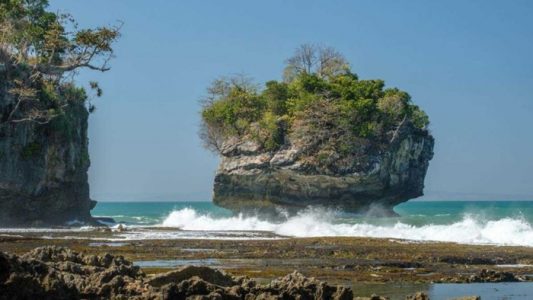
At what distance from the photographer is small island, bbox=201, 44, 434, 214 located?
2234 inches

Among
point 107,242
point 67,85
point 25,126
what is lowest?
point 107,242

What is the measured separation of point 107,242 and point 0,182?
16.4 metres

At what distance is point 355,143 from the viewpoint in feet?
188

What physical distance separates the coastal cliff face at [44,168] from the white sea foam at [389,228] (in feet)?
29.3

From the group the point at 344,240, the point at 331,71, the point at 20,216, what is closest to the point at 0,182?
the point at 20,216

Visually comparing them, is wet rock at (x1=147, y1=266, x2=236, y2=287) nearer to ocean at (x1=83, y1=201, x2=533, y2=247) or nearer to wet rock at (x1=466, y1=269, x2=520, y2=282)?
wet rock at (x1=466, y1=269, x2=520, y2=282)

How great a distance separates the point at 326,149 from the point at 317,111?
2863 millimetres

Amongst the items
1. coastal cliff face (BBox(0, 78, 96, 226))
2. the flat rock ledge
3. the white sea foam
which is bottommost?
the flat rock ledge

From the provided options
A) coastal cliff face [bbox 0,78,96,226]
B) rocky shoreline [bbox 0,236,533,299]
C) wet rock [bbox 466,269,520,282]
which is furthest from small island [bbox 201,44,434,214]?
wet rock [bbox 466,269,520,282]

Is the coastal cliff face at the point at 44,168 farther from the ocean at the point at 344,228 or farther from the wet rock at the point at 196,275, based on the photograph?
the wet rock at the point at 196,275

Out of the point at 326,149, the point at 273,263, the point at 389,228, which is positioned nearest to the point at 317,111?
the point at 326,149

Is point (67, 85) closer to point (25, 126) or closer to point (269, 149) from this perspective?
point (25, 126)

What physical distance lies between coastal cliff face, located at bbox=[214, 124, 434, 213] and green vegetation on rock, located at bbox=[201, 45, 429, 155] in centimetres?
88

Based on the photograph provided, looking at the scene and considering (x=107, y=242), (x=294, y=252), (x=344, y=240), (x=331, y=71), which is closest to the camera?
(x=294, y=252)
